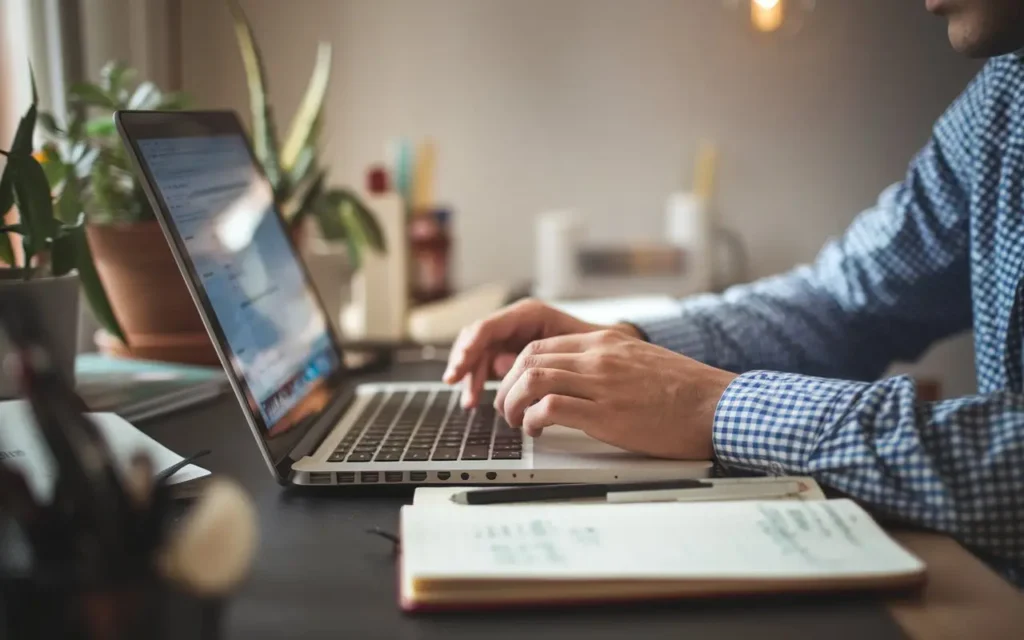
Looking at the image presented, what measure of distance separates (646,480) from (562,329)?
1.13 feet

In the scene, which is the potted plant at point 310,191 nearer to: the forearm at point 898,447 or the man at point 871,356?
the man at point 871,356

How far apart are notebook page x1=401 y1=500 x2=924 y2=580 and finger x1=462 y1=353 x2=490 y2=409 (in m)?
0.30

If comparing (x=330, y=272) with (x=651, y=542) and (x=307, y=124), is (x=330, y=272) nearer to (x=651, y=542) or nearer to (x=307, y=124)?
(x=307, y=124)

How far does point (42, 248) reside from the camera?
0.87 meters

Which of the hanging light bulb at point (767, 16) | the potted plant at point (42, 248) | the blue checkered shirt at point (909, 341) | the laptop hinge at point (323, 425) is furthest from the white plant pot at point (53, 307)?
the hanging light bulb at point (767, 16)

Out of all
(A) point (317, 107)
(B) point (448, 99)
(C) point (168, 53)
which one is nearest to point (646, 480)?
(A) point (317, 107)

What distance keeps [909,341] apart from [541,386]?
0.67 meters

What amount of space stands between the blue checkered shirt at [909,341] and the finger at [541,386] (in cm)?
10

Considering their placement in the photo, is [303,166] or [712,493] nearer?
[712,493]

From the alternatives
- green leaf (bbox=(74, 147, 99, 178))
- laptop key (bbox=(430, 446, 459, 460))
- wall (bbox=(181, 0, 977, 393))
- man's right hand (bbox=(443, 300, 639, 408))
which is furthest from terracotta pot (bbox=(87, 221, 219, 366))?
wall (bbox=(181, 0, 977, 393))

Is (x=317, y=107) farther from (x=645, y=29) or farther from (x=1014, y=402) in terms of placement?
(x=1014, y=402)

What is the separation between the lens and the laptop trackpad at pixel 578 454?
688 millimetres

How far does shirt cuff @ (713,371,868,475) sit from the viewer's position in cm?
68

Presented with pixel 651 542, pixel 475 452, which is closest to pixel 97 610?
pixel 651 542
